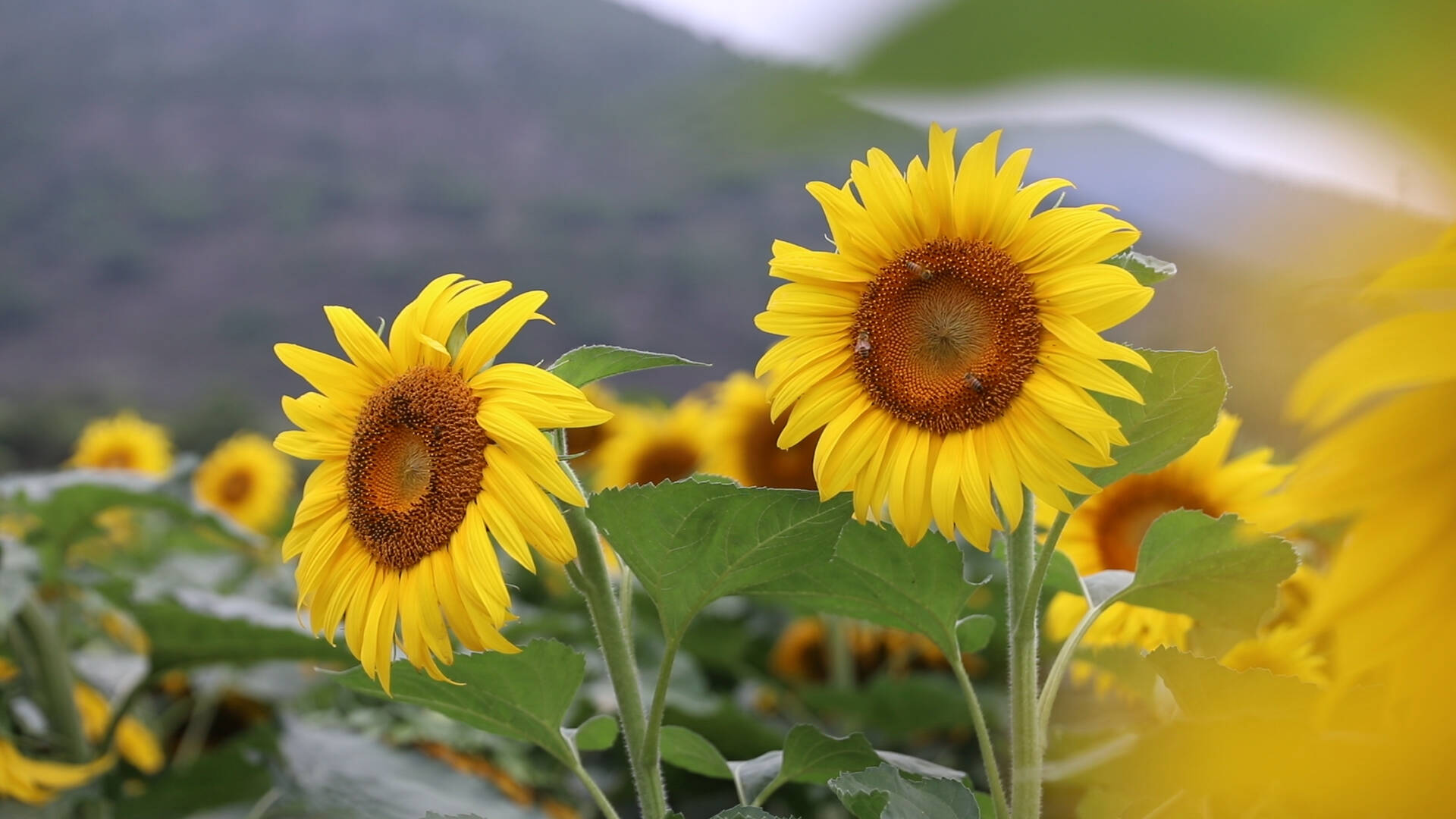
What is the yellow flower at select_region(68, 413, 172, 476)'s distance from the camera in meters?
2.91

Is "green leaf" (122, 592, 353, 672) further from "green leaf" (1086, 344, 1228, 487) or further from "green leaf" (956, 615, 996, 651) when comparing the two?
"green leaf" (1086, 344, 1228, 487)

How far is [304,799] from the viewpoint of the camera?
122cm

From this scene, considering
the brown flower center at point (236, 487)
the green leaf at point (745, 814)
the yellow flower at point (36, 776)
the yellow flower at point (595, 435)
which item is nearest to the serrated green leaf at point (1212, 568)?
the green leaf at point (745, 814)

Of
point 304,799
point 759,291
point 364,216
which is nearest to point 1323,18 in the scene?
point 304,799

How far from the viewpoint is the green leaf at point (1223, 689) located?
2.07 ft

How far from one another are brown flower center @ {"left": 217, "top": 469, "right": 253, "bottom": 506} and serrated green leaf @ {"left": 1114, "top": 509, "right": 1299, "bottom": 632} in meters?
2.61

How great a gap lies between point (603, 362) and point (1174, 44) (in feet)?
1.97

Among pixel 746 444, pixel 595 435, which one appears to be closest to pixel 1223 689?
pixel 746 444

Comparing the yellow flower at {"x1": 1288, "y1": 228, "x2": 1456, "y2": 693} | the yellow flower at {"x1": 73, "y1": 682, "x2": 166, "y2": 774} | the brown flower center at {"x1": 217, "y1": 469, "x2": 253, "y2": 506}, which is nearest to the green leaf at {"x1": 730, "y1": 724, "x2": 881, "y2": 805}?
the yellow flower at {"x1": 1288, "y1": 228, "x2": 1456, "y2": 693}

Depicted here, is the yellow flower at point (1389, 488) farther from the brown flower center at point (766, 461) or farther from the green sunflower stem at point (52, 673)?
the brown flower center at point (766, 461)

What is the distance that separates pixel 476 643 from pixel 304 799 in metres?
0.68

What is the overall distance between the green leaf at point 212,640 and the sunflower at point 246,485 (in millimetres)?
1475

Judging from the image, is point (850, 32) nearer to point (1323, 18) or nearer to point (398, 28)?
point (1323, 18)

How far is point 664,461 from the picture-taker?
238 cm
